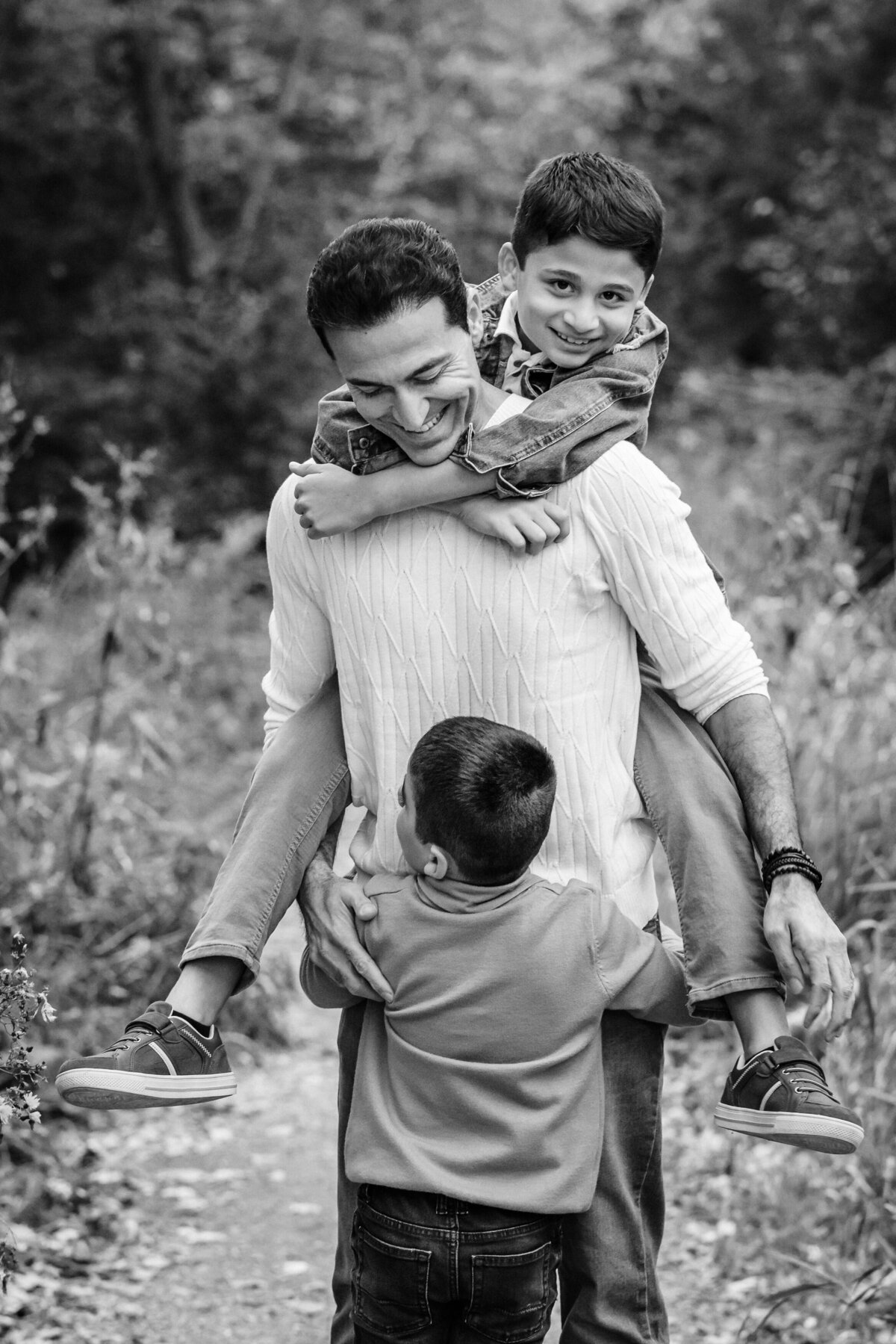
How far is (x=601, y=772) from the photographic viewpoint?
2.17m

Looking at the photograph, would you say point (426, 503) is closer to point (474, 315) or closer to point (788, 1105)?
point (474, 315)

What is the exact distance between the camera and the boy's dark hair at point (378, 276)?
203 cm

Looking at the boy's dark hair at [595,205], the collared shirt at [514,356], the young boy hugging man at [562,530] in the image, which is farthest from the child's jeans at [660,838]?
the boy's dark hair at [595,205]

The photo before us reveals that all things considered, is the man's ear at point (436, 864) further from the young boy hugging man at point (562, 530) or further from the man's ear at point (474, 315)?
the man's ear at point (474, 315)

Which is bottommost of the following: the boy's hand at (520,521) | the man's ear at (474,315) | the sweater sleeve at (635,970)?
the sweater sleeve at (635,970)

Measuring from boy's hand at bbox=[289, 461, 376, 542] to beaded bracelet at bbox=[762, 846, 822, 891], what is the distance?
0.73m

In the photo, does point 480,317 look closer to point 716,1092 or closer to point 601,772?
point 601,772

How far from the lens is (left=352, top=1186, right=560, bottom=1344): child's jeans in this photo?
6.68 feet

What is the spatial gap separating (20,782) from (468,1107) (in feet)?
9.59

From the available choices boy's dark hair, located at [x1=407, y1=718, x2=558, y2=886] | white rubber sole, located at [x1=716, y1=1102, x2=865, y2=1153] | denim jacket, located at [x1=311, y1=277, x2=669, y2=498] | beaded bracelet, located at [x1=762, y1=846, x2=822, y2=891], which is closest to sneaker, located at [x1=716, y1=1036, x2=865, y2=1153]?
white rubber sole, located at [x1=716, y1=1102, x2=865, y2=1153]

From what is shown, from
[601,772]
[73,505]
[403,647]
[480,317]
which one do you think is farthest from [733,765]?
[73,505]

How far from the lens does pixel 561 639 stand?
2.13 meters

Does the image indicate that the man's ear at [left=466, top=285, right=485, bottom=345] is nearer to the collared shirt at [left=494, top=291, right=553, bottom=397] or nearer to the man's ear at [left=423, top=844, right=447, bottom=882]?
the collared shirt at [left=494, top=291, right=553, bottom=397]

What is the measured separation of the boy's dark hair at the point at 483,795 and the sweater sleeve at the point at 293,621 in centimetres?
37
